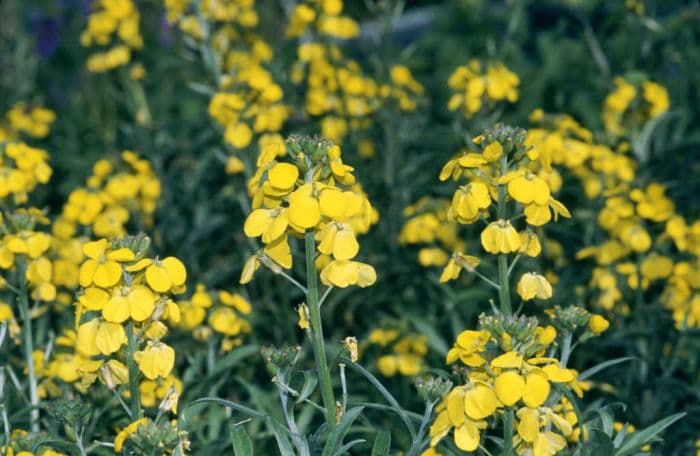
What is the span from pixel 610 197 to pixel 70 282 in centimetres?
183

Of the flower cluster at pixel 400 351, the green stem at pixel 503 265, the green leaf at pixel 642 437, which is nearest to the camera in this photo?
the green stem at pixel 503 265

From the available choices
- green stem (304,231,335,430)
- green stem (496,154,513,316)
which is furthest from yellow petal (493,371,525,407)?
green stem (304,231,335,430)

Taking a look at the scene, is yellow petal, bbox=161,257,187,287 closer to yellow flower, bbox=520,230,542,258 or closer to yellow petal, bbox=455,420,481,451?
yellow petal, bbox=455,420,481,451

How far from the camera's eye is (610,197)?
3627 mm

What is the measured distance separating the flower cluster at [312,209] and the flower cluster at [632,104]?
7.44 ft

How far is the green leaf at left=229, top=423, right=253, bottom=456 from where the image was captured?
7.37 feet

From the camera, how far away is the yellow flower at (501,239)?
2.29 meters

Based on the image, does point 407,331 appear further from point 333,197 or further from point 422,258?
point 333,197

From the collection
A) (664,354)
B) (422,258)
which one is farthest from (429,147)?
(664,354)

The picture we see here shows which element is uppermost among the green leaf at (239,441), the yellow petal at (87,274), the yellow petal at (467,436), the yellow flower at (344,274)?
the yellow flower at (344,274)

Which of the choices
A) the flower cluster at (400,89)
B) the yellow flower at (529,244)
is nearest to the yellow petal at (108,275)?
the yellow flower at (529,244)

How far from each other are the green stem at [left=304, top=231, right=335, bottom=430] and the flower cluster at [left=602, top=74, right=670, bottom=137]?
2.33 metres

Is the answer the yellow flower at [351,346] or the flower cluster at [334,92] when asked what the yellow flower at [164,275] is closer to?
the yellow flower at [351,346]

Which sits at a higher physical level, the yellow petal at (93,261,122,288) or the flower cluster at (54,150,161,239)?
the yellow petal at (93,261,122,288)
